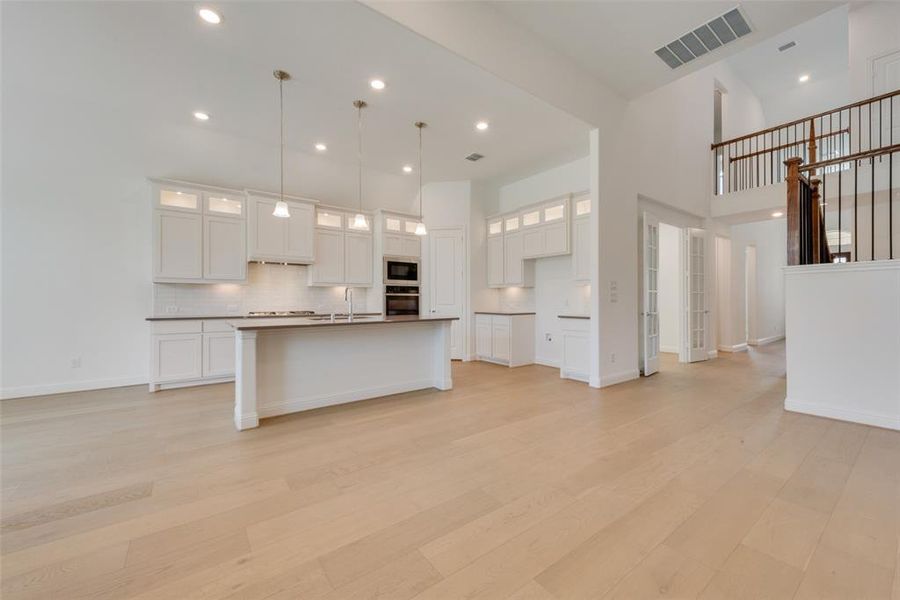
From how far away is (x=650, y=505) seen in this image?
191 centimetres

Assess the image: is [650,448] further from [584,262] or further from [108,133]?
[108,133]

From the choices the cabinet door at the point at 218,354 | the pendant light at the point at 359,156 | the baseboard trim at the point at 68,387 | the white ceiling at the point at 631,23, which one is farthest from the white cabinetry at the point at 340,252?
the white ceiling at the point at 631,23

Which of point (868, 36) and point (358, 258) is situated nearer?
point (868, 36)

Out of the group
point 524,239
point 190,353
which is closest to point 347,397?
point 190,353

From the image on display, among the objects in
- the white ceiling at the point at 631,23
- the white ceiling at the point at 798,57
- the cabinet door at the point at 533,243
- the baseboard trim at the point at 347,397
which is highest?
the white ceiling at the point at 798,57

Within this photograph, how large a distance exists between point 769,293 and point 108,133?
13.4 m

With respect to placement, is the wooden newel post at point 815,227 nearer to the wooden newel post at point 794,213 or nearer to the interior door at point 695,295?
the wooden newel post at point 794,213

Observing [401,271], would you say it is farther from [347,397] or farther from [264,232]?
[347,397]

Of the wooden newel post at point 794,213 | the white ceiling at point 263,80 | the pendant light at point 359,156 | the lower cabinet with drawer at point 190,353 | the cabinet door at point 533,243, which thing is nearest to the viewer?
the white ceiling at point 263,80

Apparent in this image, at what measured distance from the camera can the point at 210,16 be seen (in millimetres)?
2779

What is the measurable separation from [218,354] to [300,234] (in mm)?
2147

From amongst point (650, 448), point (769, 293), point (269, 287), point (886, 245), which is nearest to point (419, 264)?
point (269, 287)

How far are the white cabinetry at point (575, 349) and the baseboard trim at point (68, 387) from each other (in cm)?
588

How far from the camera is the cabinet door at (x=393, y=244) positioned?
21.6 ft
